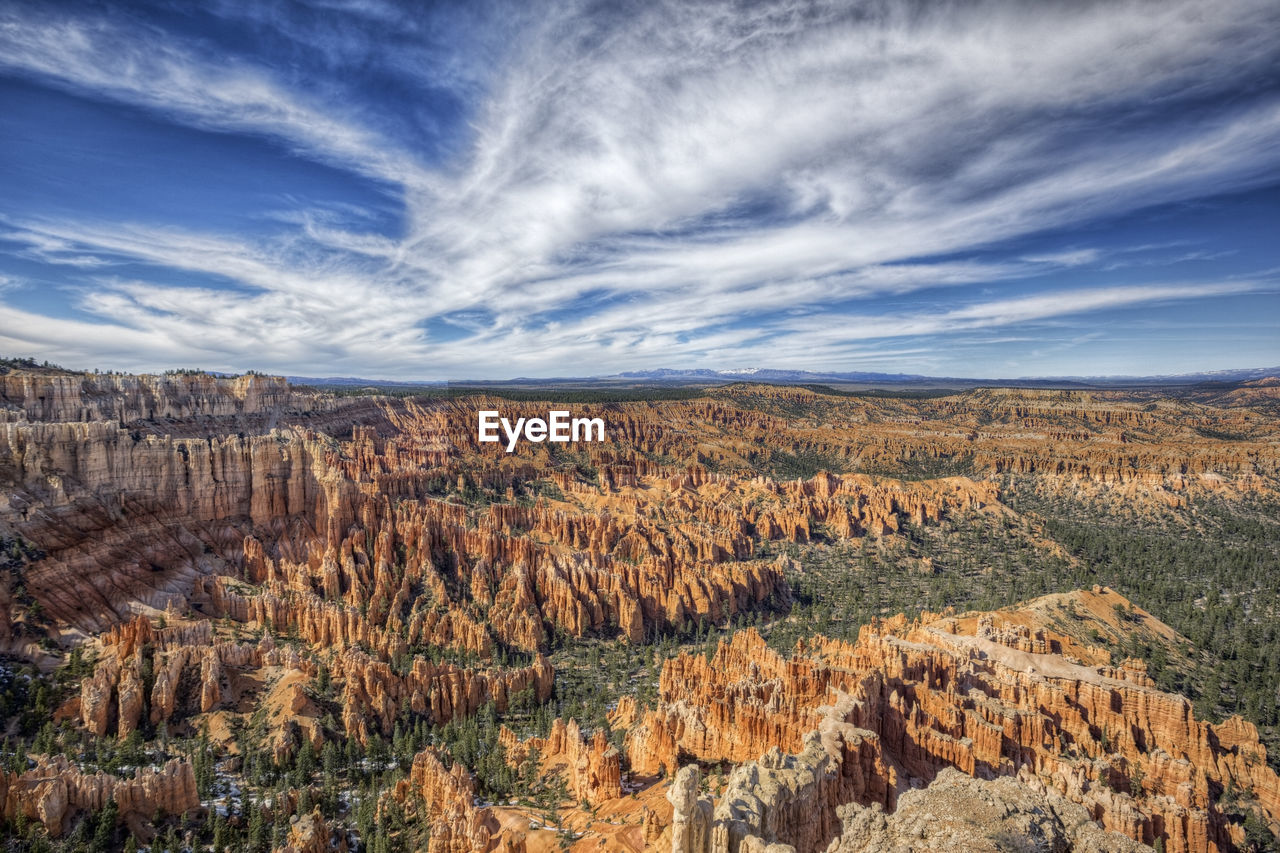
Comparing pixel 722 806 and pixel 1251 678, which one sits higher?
pixel 722 806

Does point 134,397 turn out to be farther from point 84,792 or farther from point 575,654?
point 84,792

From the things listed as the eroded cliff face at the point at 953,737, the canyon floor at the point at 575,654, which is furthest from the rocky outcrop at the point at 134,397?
the eroded cliff face at the point at 953,737

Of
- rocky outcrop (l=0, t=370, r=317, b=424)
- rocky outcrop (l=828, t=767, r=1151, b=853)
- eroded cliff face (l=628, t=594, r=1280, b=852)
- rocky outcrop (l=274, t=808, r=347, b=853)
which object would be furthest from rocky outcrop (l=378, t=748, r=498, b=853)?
rocky outcrop (l=0, t=370, r=317, b=424)

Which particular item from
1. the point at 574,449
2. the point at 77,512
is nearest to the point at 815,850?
the point at 77,512

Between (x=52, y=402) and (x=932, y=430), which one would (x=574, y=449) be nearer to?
(x=52, y=402)

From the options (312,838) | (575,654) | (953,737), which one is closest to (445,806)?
(312,838)
